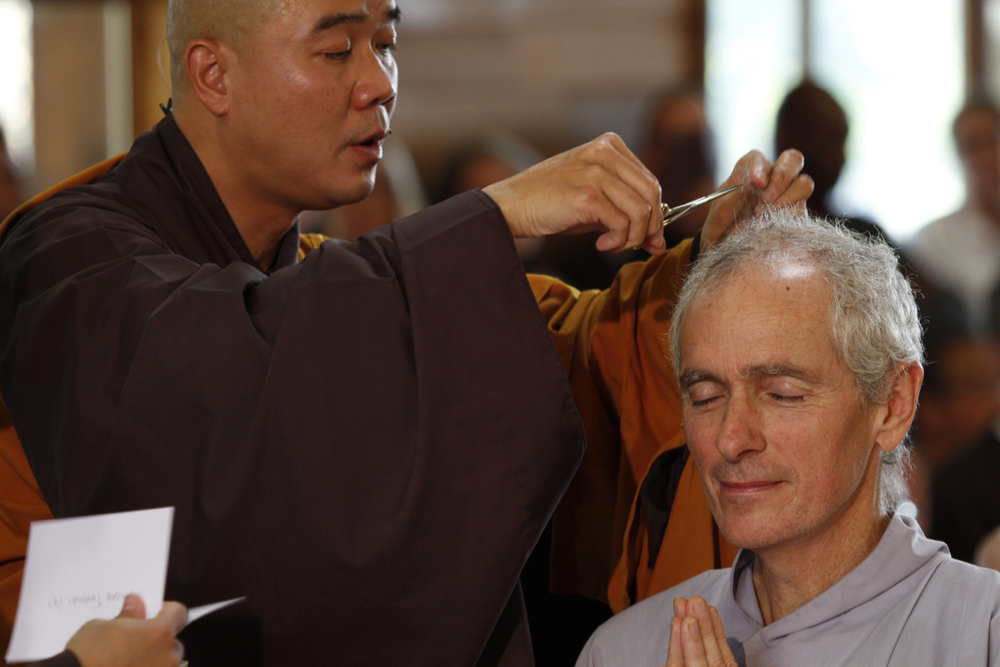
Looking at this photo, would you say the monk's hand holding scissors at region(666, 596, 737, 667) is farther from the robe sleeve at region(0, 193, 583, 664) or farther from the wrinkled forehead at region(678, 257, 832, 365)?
the wrinkled forehead at region(678, 257, 832, 365)

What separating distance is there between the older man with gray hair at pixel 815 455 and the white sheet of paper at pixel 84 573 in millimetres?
620

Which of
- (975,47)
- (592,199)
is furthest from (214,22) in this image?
(975,47)

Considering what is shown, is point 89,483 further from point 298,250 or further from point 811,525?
point 811,525

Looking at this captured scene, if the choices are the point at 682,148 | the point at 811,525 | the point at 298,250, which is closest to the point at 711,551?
the point at 811,525

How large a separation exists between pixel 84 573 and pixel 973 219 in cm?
348

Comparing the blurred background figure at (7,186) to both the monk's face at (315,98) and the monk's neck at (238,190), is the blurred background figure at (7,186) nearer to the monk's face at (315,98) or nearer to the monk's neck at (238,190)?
the monk's neck at (238,190)

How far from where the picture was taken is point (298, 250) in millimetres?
→ 1884

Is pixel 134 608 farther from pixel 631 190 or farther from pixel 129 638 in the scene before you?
pixel 631 190

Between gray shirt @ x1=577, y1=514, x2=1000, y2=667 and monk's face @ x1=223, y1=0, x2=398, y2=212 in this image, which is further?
monk's face @ x1=223, y1=0, x2=398, y2=212

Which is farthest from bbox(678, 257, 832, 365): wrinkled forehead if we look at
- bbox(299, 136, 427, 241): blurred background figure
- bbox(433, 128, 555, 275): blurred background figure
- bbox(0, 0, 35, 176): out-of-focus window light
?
bbox(0, 0, 35, 176): out-of-focus window light

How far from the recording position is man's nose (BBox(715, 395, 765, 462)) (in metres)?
1.38

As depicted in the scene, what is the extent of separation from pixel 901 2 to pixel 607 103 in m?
1.52

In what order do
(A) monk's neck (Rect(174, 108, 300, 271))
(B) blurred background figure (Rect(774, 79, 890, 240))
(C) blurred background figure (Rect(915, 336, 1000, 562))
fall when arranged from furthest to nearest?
(C) blurred background figure (Rect(915, 336, 1000, 562)) < (B) blurred background figure (Rect(774, 79, 890, 240)) < (A) monk's neck (Rect(174, 108, 300, 271))

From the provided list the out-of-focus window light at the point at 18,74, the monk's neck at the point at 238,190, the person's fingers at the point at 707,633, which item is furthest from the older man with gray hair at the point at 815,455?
the out-of-focus window light at the point at 18,74
